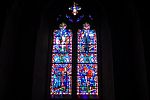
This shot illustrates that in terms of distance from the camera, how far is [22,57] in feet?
21.7

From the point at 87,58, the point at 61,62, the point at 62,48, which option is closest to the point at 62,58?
the point at 61,62

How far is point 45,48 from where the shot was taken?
23.6 feet

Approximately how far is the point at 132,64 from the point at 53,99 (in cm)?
198

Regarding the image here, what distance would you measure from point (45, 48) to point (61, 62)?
1.73 feet

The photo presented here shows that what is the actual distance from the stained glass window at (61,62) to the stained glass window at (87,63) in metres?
0.24

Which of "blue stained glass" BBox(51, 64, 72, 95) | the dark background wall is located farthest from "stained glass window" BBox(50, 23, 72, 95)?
the dark background wall

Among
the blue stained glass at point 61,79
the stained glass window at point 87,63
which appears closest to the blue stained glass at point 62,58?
the blue stained glass at point 61,79

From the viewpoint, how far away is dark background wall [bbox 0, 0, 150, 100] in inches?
238

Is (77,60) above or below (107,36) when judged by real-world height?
below

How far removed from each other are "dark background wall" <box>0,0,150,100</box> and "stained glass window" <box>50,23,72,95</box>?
9.3 inches
